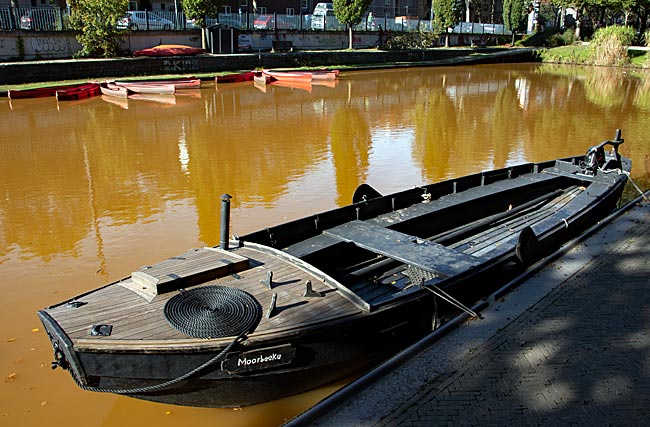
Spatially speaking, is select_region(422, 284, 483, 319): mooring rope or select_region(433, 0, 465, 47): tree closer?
select_region(422, 284, 483, 319): mooring rope

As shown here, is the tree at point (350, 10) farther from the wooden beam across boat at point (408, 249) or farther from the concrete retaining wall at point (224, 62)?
the wooden beam across boat at point (408, 249)

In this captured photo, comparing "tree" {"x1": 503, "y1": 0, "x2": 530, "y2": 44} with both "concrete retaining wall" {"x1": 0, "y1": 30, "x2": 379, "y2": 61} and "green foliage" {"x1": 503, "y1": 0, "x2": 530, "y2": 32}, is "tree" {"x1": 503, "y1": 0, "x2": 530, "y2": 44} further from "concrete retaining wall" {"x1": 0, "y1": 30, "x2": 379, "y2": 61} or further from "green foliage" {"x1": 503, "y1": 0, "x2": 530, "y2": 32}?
"concrete retaining wall" {"x1": 0, "y1": 30, "x2": 379, "y2": 61}

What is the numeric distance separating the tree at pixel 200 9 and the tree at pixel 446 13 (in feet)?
80.3

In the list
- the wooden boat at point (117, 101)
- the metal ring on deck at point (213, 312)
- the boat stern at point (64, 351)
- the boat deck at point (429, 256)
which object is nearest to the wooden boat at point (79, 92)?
the wooden boat at point (117, 101)

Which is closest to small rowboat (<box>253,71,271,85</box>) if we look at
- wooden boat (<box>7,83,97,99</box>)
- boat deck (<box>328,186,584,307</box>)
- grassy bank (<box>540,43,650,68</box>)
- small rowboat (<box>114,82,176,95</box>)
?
small rowboat (<box>114,82,176,95</box>)

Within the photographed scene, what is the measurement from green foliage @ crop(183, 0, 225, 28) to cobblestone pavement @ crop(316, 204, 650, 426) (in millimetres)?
36263


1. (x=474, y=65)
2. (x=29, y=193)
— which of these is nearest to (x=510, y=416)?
(x=29, y=193)

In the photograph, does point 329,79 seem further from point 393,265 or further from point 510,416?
point 510,416

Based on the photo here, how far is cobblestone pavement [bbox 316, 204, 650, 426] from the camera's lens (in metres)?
5.29

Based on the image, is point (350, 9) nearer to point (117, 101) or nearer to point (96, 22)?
point (96, 22)

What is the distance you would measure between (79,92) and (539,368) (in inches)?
1065

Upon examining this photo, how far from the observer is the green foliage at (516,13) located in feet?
206

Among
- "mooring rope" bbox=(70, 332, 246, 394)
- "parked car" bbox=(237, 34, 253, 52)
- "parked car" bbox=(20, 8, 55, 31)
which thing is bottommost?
"mooring rope" bbox=(70, 332, 246, 394)

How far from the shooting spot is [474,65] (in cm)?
5150
